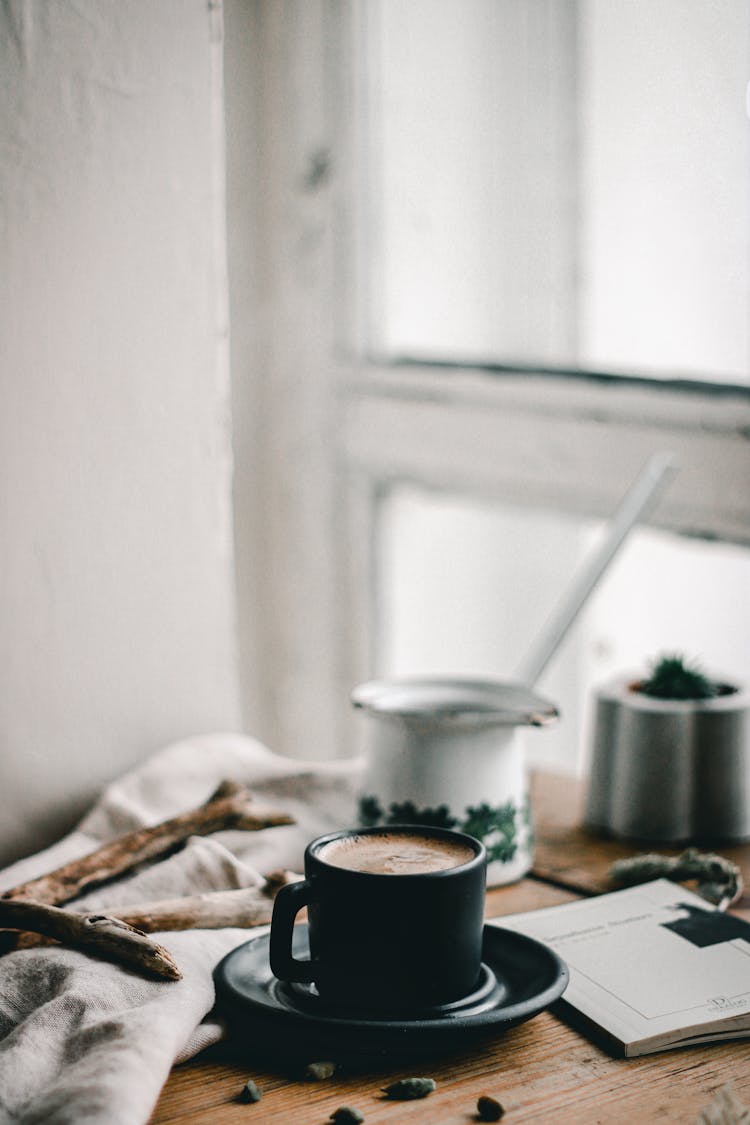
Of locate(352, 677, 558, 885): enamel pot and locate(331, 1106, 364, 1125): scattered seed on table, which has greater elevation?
locate(352, 677, 558, 885): enamel pot

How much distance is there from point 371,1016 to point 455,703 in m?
0.32

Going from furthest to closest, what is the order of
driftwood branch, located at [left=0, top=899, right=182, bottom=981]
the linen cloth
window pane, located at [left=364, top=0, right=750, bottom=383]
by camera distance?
window pane, located at [left=364, top=0, right=750, bottom=383] → driftwood branch, located at [left=0, top=899, right=182, bottom=981] → the linen cloth

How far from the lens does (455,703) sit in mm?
879

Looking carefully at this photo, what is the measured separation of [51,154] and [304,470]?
87 cm

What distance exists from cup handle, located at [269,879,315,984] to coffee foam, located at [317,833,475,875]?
2 cm

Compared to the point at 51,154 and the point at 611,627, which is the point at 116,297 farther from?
the point at 611,627

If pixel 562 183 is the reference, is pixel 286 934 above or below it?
below

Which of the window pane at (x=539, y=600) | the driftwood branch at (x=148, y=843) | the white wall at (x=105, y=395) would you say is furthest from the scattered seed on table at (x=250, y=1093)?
the window pane at (x=539, y=600)

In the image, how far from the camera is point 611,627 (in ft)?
4.89

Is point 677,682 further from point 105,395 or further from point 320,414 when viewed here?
point 320,414

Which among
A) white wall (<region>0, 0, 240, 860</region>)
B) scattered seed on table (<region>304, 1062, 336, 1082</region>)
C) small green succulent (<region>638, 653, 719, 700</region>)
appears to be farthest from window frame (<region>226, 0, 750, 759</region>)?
scattered seed on table (<region>304, 1062, 336, 1082</region>)

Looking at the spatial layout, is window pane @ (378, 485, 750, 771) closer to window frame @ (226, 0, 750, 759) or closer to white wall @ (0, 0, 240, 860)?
window frame @ (226, 0, 750, 759)

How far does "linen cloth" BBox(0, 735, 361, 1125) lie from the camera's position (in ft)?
1.73

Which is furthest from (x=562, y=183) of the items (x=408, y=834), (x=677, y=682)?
(x=408, y=834)
